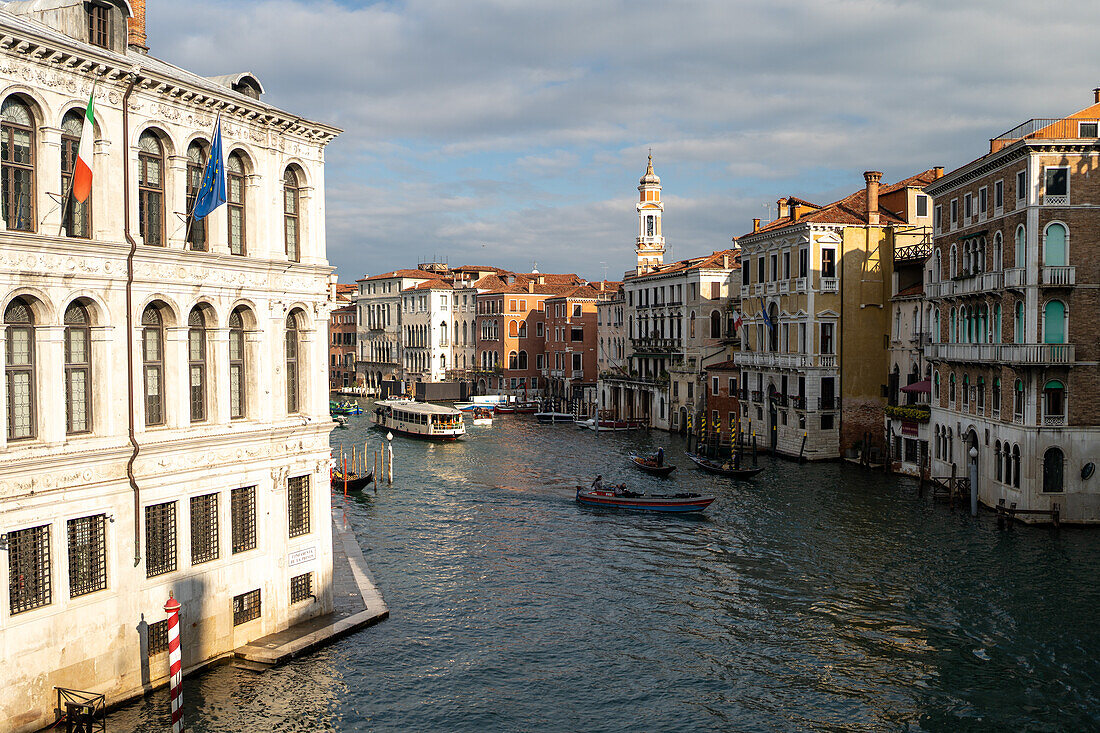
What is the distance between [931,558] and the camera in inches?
1115

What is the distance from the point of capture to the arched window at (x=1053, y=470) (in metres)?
30.9

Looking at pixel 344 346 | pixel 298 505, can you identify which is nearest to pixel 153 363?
pixel 298 505

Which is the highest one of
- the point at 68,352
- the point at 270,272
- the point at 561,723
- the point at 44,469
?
the point at 270,272

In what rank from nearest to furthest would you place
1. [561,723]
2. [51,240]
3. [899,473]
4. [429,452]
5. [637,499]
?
[51,240] < [561,723] < [637,499] < [899,473] < [429,452]

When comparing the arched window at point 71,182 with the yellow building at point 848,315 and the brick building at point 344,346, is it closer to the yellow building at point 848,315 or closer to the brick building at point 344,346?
the yellow building at point 848,315

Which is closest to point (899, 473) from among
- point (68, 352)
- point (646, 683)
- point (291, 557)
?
point (646, 683)

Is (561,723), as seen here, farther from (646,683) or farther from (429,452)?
(429,452)

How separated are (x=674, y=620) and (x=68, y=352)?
1532 cm

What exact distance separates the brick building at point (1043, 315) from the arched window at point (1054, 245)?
0.03 metres

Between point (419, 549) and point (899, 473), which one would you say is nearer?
point (419, 549)

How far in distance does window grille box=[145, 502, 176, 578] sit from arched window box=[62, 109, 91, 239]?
5013 millimetres

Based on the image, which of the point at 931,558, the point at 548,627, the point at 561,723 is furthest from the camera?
the point at 931,558

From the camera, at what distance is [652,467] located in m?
45.9

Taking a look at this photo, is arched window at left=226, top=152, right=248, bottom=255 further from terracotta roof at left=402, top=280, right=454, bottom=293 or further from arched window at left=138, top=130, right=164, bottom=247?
terracotta roof at left=402, top=280, right=454, bottom=293
